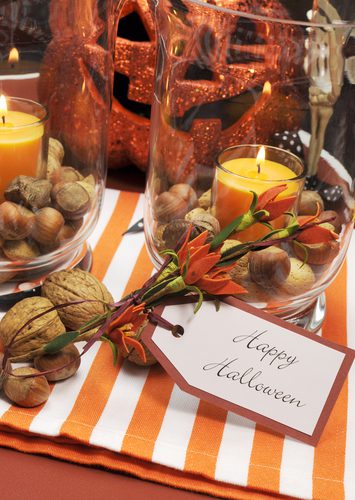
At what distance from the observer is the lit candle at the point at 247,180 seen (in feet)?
1.61

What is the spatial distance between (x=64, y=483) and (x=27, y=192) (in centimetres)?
19

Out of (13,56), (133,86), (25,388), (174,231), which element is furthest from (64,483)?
(133,86)

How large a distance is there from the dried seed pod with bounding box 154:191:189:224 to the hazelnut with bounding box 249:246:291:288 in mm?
60

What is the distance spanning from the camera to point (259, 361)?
453 millimetres

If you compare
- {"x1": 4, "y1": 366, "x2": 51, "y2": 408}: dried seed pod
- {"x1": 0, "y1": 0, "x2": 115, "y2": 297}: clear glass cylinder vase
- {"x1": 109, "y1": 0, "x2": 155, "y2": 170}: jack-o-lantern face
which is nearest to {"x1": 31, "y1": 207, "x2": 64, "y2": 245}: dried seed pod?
{"x1": 0, "y1": 0, "x2": 115, "y2": 297}: clear glass cylinder vase

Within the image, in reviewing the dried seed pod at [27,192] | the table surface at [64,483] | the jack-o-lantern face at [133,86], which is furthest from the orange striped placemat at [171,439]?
the jack-o-lantern face at [133,86]

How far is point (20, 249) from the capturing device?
0.53 meters

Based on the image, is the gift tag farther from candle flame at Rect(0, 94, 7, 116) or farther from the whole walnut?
candle flame at Rect(0, 94, 7, 116)

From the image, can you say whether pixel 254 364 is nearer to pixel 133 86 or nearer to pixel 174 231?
pixel 174 231

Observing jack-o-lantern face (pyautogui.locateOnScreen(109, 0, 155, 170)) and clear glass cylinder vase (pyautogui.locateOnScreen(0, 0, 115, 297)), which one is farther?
jack-o-lantern face (pyautogui.locateOnScreen(109, 0, 155, 170))

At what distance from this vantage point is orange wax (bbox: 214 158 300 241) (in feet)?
1.61

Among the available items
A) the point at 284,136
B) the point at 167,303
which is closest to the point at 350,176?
the point at 284,136

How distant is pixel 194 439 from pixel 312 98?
228 millimetres

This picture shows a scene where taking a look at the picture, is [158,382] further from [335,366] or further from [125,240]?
[125,240]
